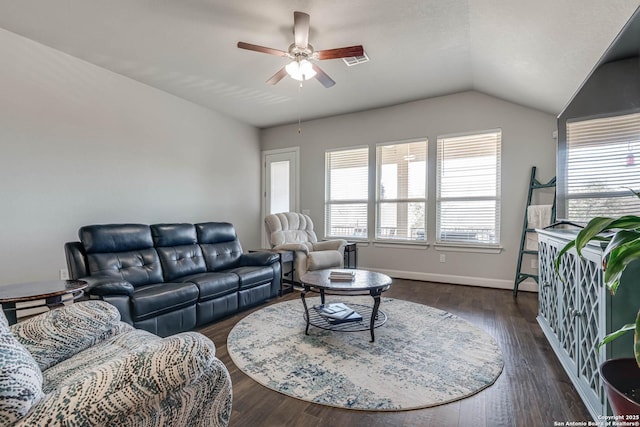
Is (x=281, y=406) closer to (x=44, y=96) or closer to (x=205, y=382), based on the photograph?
(x=205, y=382)

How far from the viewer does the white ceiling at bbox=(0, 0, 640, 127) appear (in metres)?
2.36

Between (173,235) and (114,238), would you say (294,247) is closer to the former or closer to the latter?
(173,235)

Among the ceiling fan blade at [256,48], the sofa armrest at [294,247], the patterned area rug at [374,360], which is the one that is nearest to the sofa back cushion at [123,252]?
the patterned area rug at [374,360]

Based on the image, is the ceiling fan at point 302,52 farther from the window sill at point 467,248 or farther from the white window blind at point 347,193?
the window sill at point 467,248

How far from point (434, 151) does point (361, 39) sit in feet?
7.31

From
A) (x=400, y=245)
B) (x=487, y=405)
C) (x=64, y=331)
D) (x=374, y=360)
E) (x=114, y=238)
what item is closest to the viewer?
(x=64, y=331)

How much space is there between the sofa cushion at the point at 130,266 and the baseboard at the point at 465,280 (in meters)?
3.35

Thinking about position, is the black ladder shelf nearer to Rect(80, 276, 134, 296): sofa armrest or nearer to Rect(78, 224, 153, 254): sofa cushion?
Rect(80, 276, 134, 296): sofa armrest

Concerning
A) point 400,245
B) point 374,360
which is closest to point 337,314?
point 374,360

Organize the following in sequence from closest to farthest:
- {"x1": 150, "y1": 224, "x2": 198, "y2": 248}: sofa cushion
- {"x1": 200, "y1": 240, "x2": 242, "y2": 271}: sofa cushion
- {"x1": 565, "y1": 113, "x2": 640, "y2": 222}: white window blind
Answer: {"x1": 565, "y1": 113, "x2": 640, "y2": 222}: white window blind < {"x1": 150, "y1": 224, "x2": 198, "y2": 248}: sofa cushion < {"x1": 200, "y1": 240, "x2": 242, "y2": 271}: sofa cushion

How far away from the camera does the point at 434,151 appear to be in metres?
4.56

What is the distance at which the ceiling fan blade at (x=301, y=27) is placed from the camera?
2404 mm

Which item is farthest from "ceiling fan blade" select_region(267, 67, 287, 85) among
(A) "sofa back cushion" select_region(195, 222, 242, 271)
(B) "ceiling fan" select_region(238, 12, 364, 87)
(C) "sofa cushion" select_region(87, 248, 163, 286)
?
(C) "sofa cushion" select_region(87, 248, 163, 286)

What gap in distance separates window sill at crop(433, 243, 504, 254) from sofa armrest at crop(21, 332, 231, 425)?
4122 mm
